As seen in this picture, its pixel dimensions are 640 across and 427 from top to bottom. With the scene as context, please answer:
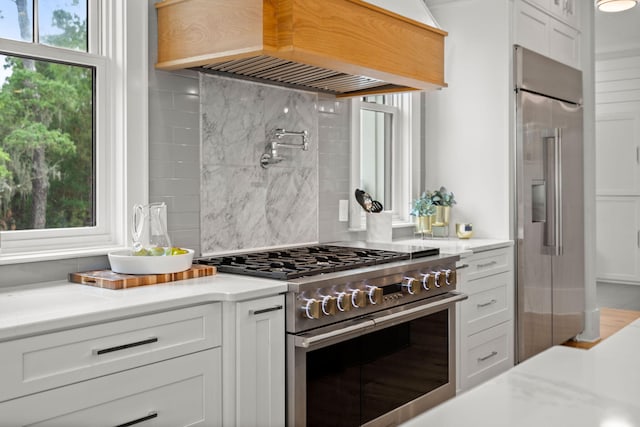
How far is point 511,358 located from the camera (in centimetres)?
430

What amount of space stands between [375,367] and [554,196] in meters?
2.38

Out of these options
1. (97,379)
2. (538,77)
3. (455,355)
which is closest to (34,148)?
(97,379)

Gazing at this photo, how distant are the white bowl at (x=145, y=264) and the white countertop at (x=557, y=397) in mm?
1552

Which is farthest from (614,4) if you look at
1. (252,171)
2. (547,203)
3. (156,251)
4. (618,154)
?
(156,251)

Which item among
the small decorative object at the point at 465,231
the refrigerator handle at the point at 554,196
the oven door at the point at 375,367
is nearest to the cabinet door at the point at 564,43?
the refrigerator handle at the point at 554,196

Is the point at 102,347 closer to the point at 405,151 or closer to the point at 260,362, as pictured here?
the point at 260,362

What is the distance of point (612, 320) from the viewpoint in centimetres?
618

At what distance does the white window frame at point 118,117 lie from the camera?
278 centimetres

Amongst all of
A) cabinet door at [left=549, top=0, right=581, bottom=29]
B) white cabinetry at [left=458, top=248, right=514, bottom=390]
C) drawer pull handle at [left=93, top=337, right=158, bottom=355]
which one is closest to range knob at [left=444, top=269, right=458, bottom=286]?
white cabinetry at [left=458, top=248, right=514, bottom=390]

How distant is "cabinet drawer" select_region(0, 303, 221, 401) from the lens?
1799 millimetres

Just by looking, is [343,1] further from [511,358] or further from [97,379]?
[511,358]

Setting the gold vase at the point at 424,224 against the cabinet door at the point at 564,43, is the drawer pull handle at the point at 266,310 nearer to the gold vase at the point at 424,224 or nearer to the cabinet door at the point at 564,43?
the gold vase at the point at 424,224

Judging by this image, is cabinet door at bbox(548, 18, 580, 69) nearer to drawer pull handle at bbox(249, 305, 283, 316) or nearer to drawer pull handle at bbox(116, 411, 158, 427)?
drawer pull handle at bbox(249, 305, 283, 316)

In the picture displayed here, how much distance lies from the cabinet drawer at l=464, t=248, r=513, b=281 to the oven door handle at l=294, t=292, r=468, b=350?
380 millimetres
